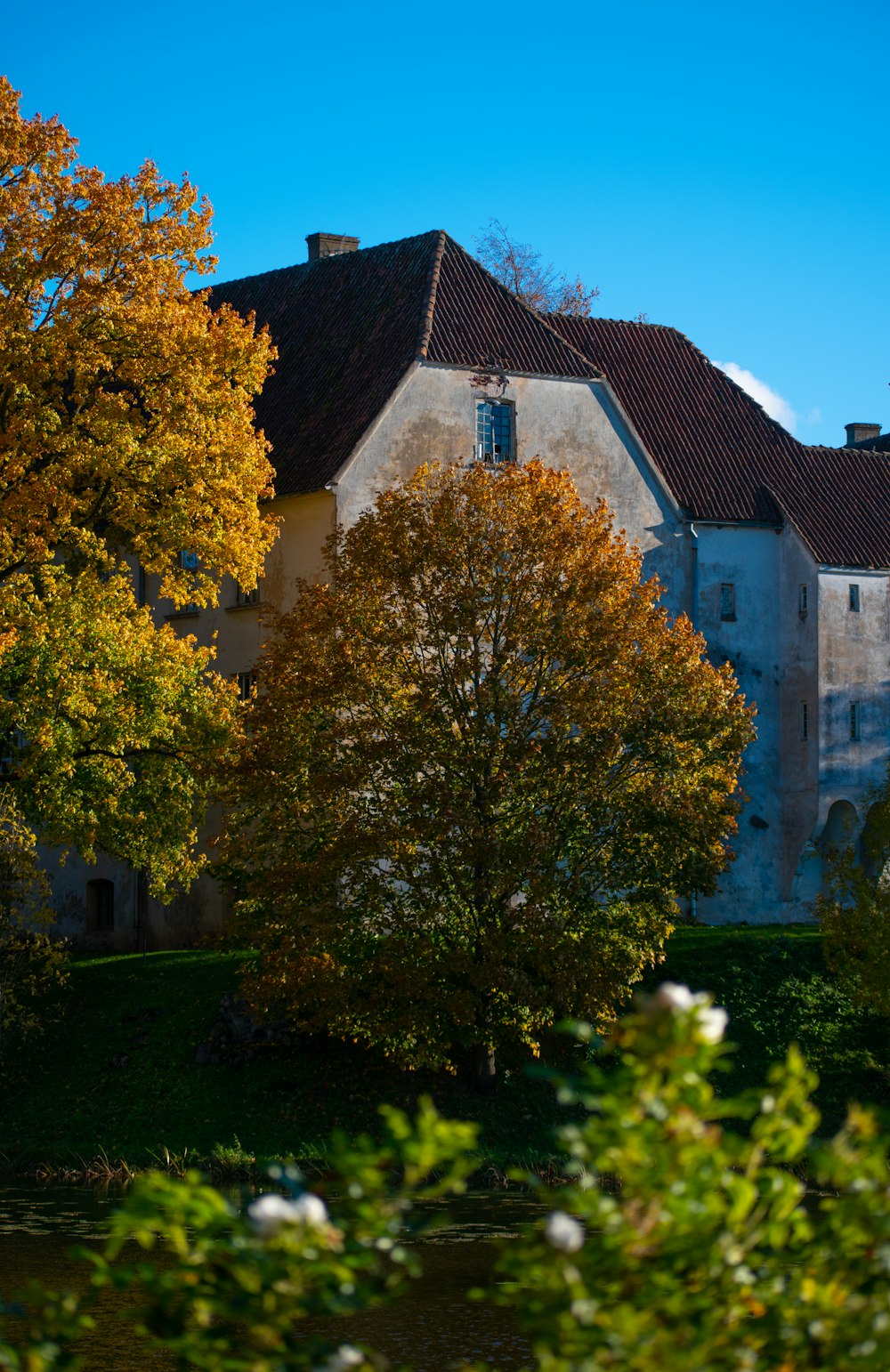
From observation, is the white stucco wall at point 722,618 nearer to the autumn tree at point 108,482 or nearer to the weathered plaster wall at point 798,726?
the weathered plaster wall at point 798,726

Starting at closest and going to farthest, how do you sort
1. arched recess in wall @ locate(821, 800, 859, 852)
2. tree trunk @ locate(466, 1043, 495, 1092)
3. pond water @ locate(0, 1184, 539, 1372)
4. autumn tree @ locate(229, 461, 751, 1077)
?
pond water @ locate(0, 1184, 539, 1372) → autumn tree @ locate(229, 461, 751, 1077) → tree trunk @ locate(466, 1043, 495, 1092) → arched recess in wall @ locate(821, 800, 859, 852)

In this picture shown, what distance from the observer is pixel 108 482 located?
31.6 m

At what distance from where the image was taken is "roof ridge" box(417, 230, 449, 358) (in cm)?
4078

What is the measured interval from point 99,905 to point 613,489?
15554 millimetres

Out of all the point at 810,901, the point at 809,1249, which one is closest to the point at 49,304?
the point at 810,901

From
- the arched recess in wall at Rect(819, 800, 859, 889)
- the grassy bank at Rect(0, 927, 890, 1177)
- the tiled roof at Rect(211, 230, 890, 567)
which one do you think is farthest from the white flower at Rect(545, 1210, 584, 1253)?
the arched recess in wall at Rect(819, 800, 859, 889)

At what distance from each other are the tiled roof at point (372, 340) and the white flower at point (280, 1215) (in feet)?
113

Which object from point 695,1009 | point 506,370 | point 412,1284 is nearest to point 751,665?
point 506,370

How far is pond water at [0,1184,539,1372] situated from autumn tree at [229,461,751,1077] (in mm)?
4712

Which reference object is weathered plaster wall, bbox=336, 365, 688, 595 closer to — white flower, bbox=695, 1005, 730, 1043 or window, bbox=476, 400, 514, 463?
window, bbox=476, 400, 514, 463

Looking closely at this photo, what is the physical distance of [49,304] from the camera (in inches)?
1240

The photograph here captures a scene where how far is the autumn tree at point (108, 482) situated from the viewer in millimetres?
30531

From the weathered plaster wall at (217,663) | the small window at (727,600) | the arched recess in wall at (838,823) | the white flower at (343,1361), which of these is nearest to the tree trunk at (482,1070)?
the weathered plaster wall at (217,663)

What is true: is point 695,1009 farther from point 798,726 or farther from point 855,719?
point 855,719
